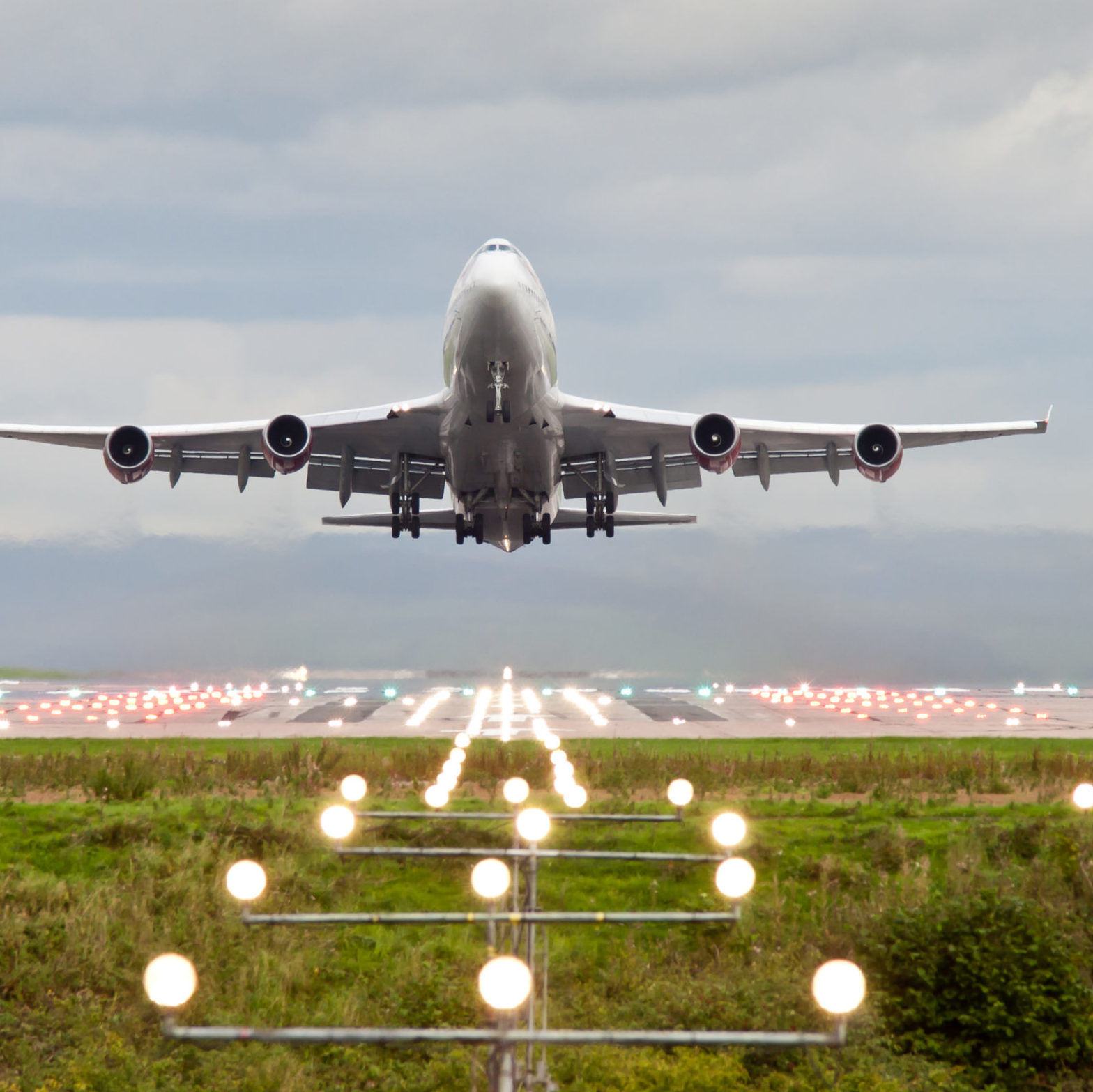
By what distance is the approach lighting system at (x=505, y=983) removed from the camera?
4.32m

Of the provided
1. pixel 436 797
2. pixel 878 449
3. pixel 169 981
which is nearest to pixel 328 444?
pixel 878 449

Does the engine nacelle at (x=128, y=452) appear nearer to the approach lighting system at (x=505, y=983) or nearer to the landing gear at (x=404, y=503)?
the landing gear at (x=404, y=503)

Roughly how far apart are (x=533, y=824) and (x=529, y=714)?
3197 cm

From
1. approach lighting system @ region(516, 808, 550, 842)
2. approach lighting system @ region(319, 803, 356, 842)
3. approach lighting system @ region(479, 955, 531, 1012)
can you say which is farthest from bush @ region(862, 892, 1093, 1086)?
approach lighting system @ region(479, 955, 531, 1012)

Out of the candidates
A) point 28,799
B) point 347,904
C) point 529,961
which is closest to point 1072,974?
point 529,961

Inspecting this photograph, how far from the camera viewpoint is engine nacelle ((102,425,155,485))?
21766mm

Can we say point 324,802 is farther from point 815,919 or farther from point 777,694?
point 777,694

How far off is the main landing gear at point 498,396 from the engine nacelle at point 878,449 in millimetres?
7358

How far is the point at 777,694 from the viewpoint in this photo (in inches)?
2256

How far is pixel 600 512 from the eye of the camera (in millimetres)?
28094

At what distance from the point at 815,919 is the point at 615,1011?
336cm

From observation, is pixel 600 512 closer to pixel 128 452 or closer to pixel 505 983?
pixel 128 452

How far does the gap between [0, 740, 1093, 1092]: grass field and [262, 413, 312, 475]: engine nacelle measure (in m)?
6.61

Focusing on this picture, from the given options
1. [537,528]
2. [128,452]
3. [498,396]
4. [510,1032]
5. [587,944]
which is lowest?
[587,944]
